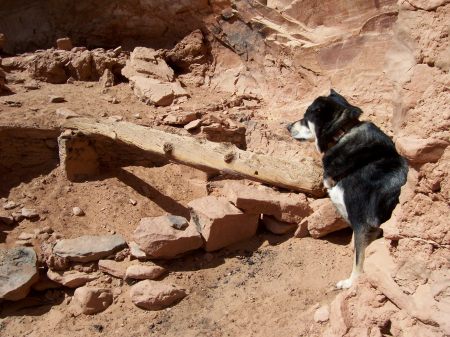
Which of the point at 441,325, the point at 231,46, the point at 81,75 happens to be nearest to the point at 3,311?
the point at 441,325

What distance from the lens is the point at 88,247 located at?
4.61 m

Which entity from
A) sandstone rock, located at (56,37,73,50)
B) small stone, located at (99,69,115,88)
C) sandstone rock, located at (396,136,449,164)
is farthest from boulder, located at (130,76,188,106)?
sandstone rock, located at (396,136,449,164)

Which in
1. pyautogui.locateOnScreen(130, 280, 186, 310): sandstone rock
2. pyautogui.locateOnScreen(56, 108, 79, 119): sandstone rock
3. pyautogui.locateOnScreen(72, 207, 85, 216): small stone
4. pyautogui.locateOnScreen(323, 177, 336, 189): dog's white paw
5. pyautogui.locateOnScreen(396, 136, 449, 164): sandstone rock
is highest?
pyautogui.locateOnScreen(396, 136, 449, 164): sandstone rock

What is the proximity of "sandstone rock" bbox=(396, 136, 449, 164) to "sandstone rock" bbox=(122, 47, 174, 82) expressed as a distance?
5.91 m

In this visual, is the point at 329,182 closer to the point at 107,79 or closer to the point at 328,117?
the point at 328,117

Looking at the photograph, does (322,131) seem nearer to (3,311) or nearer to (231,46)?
(3,311)

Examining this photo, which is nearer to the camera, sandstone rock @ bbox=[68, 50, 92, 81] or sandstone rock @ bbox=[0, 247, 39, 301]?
sandstone rock @ bbox=[0, 247, 39, 301]

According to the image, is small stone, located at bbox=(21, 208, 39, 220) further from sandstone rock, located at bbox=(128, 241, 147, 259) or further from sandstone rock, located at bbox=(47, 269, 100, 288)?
sandstone rock, located at bbox=(128, 241, 147, 259)

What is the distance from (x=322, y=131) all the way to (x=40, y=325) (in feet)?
9.77

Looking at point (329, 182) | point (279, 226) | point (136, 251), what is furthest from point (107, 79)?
point (329, 182)

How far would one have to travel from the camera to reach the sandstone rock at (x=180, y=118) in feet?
21.8

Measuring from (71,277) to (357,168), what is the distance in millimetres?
2689

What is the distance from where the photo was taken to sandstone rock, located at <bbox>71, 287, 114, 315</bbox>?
420 centimetres

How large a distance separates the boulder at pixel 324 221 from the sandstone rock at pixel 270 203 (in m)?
0.14
